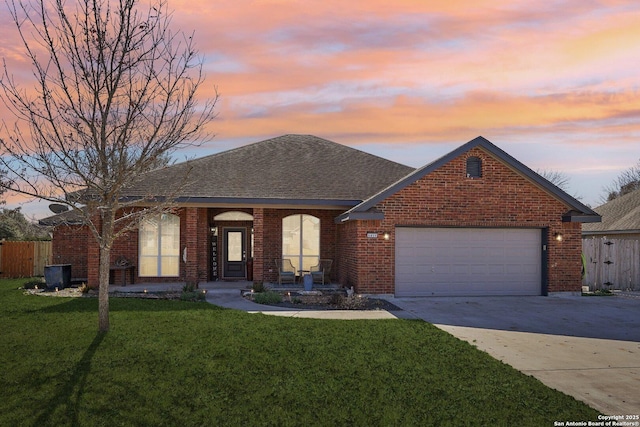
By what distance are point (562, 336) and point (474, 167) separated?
678 cm

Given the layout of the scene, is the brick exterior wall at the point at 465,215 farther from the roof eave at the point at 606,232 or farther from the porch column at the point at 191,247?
the roof eave at the point at 606,232

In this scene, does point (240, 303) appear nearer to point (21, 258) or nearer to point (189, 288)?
point (189, 288)

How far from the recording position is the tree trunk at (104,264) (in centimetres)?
978

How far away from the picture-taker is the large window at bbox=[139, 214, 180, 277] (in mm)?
18141

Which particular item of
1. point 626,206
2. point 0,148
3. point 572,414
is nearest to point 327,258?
point 0,148

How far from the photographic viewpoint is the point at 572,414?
5.96 metres

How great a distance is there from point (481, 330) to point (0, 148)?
1007cm

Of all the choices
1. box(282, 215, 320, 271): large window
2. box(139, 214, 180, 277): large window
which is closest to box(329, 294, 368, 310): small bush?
box(282, 215, 320, 271): large window

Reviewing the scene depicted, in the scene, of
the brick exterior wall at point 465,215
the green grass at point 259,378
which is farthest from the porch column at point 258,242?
the green grass at point 259,378

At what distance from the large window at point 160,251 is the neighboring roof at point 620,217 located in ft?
62.5

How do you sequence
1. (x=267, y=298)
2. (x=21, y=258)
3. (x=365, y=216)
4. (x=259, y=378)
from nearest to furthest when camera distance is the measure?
(x=259, y=378)
(x=267, y=298)
(x=365, y=216)
(x=21, y=258)

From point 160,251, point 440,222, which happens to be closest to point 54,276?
point 160,251

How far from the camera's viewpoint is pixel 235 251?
1955cm

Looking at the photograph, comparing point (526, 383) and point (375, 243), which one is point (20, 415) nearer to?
point (526, 383)
